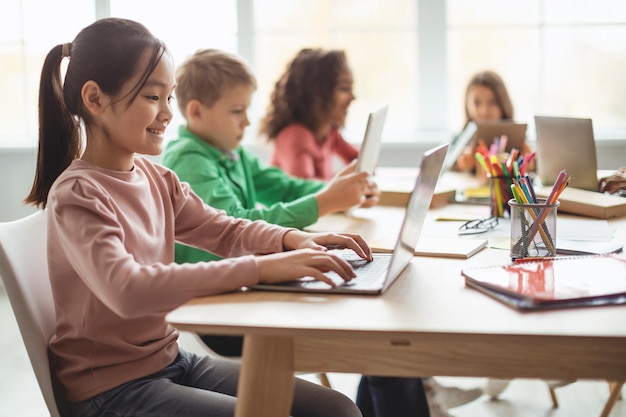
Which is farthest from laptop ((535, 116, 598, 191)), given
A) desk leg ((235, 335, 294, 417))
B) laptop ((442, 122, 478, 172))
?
desk leg ((235, 335, 294, 417))

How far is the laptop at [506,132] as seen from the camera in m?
2.50

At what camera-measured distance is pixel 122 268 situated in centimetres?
111

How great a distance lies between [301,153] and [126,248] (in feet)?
4.81

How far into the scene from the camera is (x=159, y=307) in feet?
3.71

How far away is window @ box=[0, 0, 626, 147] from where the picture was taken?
12.4 feet

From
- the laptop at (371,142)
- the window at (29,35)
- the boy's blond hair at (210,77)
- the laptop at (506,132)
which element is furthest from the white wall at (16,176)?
the boy's blond hair at (210,77)

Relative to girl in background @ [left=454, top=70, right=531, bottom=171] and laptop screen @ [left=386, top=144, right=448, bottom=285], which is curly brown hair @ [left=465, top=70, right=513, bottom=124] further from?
laptop screen @ [left=386, top=144, right=448, bottom=285]

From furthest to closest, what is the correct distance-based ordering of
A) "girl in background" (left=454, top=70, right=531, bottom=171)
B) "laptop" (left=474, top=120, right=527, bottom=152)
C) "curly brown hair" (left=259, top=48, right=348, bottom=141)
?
"girl in background" (left=454, top=70, right=531, bottom=171), "curly brown hair" (left=259, top=48, right=348, bottom=141), "laptop" (left=474, top=120, right=527, bottom=152)

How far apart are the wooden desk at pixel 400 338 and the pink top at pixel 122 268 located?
0.22 ft

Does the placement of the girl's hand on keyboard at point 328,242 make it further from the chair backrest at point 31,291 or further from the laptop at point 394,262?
the chair backrest at point 31,291

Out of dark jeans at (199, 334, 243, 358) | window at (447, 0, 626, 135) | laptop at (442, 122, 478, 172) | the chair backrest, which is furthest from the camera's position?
window at (447, 0, 626, 135)

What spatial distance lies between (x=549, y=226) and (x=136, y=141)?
0.75 metres

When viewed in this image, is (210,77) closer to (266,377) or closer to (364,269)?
(364,269)

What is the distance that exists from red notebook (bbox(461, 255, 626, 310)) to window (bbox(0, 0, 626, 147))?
2623 millimetres
